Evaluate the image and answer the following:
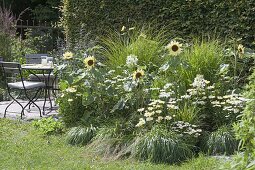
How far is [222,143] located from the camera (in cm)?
425

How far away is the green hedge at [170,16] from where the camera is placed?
20.3ft

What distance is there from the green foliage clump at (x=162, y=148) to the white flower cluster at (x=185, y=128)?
95 millimetres

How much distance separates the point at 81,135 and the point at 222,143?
1.56 metres

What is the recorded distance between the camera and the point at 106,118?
5.01 m

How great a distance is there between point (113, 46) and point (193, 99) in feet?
5.77

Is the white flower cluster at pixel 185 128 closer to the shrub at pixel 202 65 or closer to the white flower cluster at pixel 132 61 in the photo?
the shrub at pixel 202 65

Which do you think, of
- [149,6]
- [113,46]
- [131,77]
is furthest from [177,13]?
[131,77]

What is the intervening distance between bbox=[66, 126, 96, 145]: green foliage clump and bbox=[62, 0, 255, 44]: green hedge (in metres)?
2.66

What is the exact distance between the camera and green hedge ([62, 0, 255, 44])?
6.19 m

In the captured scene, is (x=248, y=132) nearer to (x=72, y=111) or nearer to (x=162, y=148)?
(x=162, y=148)

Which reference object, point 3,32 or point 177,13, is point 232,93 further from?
point 3,32

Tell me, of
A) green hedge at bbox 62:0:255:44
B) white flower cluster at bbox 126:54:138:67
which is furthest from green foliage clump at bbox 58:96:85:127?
green hedge at bbox 62:0:255:44

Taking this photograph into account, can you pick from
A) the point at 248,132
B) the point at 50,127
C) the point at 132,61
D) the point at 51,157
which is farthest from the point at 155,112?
the point at 248,132

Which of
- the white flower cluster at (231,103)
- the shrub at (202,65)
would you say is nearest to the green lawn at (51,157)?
the white flower cluster at (231,103)
